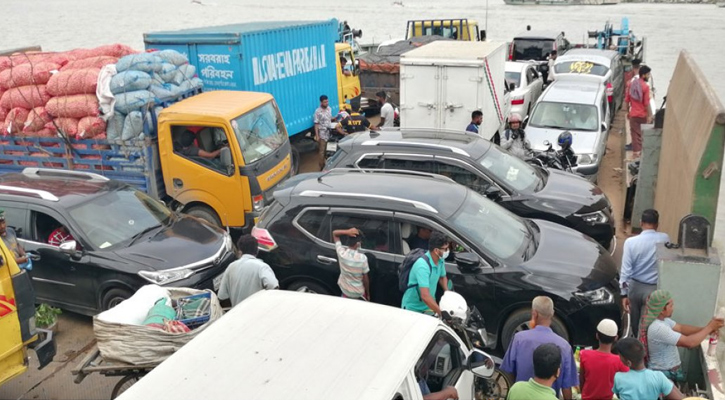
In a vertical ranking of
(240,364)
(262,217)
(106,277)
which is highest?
(240,364)

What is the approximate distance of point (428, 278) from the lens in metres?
5.34

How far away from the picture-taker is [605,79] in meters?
15.9

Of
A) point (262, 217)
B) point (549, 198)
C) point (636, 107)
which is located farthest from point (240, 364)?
point (636, 107)

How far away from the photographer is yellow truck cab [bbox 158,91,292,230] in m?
8.93

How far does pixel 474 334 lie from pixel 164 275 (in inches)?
132

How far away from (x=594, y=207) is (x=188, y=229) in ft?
16.6

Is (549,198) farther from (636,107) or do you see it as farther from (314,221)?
(636,107)

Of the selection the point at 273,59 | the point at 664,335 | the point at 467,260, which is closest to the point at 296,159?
the point at 273,59

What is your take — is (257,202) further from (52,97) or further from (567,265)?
(567,265)

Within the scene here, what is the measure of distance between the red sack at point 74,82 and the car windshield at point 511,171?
5709 millimetres

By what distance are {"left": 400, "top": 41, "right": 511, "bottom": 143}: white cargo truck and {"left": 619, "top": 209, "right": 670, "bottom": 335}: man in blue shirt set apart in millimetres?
5941

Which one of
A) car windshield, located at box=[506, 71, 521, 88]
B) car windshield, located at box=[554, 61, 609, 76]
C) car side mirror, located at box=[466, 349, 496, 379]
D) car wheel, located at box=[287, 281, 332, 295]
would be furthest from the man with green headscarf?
car windshield, located at box=[554, 61, 609, 76]

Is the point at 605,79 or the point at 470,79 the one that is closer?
the point at 470,79

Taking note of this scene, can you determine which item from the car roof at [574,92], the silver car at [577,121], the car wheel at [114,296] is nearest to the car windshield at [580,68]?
the car roof at [574,92]
